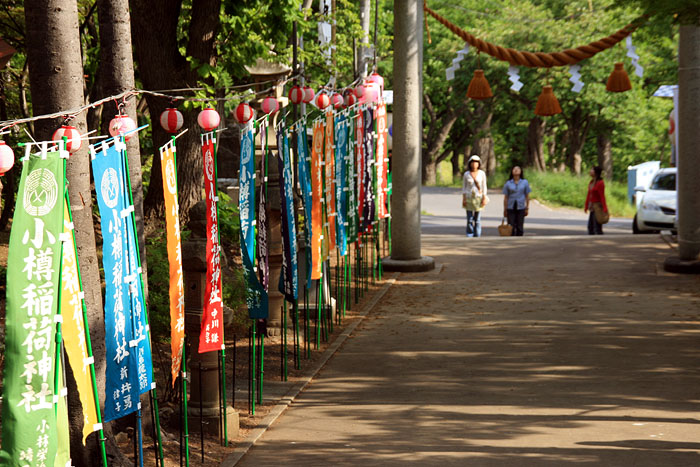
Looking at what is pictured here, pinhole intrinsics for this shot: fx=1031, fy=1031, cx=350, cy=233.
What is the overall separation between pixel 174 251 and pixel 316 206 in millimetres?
4486

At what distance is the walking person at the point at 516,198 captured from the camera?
69.8ft

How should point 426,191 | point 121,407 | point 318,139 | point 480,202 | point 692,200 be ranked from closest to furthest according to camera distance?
point 121,407 < point 318,139 < point 692,200 < point 480,202 < point 426,191

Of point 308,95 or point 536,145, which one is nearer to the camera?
point 308,95

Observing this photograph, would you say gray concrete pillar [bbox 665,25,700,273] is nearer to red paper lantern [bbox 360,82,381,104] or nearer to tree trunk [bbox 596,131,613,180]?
red paper lantern [bbox 360,82,381,104]

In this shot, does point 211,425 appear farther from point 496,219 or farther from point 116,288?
point 496,219

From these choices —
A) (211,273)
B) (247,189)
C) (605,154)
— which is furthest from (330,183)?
(605,154)

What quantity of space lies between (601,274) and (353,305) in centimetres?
416

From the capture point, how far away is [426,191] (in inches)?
1762

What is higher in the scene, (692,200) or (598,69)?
(598,69)

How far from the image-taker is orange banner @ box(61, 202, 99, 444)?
5.58 meters

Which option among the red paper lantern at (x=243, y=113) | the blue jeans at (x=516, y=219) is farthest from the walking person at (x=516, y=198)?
the red paper lantern at (x=243, y=113)

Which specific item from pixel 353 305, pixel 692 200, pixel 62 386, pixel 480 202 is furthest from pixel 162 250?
pixel 480 202

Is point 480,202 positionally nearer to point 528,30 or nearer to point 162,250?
point 162,250

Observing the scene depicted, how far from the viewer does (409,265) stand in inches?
663
